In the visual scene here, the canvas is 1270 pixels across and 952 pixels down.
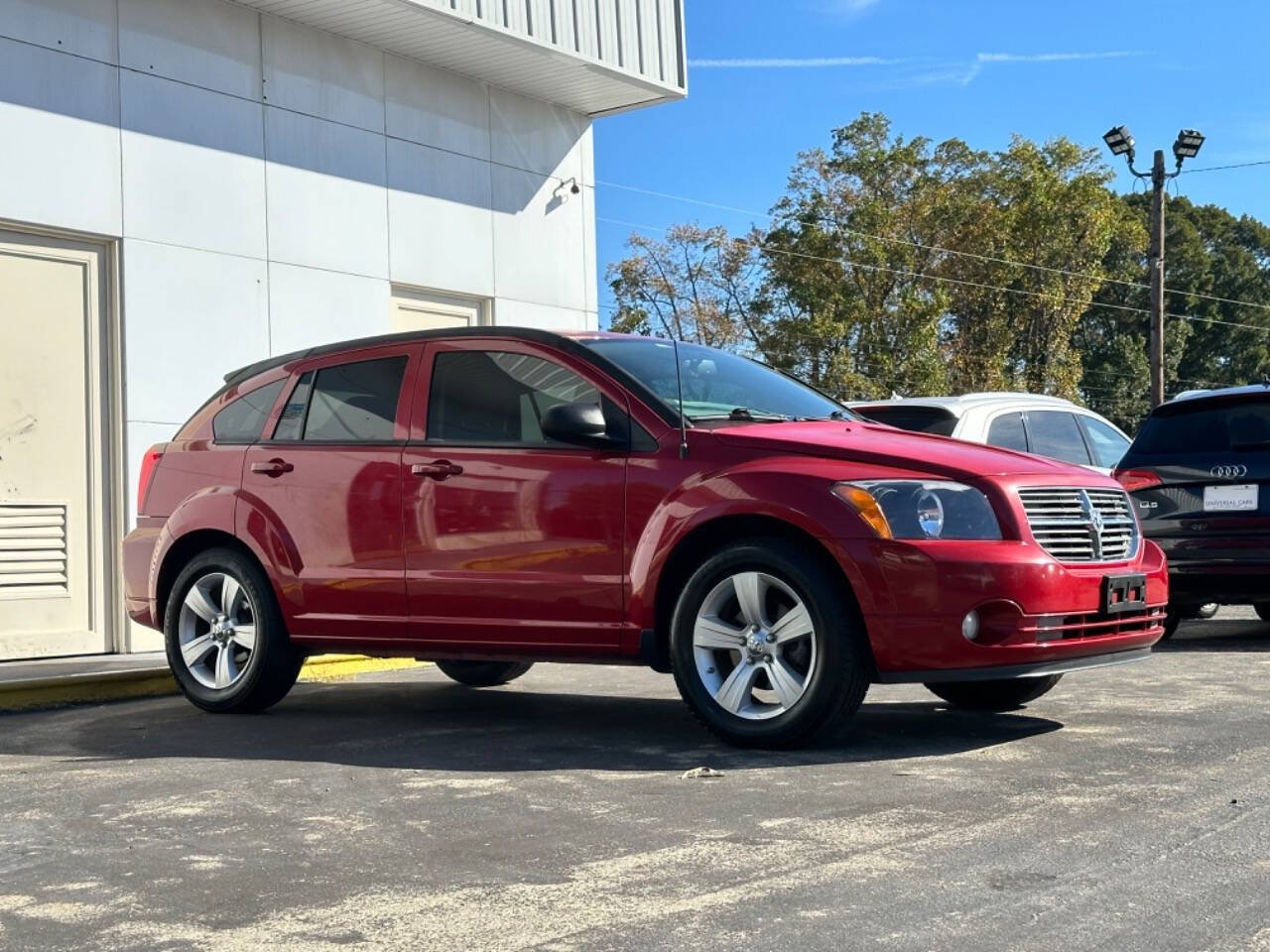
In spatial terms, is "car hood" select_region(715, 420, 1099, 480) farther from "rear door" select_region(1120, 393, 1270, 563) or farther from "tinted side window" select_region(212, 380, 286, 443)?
"rear door" select_region(1120, 393, 1270, 563)

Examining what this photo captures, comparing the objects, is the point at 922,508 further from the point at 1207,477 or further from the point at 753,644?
the point at 1207,477

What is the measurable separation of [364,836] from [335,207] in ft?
28.3

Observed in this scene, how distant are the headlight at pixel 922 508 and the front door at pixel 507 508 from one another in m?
1.03

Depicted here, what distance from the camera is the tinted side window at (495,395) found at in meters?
6.94

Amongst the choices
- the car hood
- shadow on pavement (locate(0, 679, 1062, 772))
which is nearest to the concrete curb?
shadow on pavement (locate(0, 679, 1062, 772))

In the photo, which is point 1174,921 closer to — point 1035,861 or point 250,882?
point 1035,861

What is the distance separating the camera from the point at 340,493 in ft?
24.3

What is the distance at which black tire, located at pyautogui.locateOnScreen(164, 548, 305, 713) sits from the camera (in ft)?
25.2

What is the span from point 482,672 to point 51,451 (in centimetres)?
375

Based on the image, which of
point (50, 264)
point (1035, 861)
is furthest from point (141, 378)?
point (1035, 861)

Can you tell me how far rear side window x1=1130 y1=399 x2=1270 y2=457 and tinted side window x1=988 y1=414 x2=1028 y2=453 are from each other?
849mm

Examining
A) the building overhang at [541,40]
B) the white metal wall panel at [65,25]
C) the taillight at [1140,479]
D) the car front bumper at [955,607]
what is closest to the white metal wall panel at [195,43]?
the white metal wall panel at [65,25]

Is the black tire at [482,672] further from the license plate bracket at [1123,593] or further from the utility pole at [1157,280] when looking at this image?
the utility pole at [1157,280]

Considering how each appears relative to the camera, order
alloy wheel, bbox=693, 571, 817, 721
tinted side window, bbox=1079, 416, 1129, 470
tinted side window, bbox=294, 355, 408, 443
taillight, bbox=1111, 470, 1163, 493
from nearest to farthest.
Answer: alloy wheel, bbox=693, 571, 817, 721, tinted side window, bbox=294, 355, 408, 443, taillight, bbox=1111, 470, 1163, 493, tinted side window, bbox=1079, 416, 1129, 470
